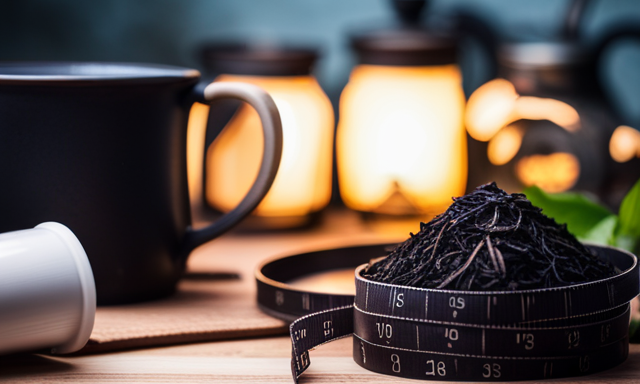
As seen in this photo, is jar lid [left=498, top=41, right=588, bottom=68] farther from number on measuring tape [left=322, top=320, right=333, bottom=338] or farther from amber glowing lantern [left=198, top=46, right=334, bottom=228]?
number on measuring tape [left=322, top=320, right=333, bottom=338]

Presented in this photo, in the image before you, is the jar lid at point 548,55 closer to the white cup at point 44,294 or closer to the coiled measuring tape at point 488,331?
the coiled measuring tape at point 488,331

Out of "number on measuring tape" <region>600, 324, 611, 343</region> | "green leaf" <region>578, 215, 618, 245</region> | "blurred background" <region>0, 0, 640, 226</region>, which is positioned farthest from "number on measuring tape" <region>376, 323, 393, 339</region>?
"blurred background" <region>0, 0, 640, 226</region>

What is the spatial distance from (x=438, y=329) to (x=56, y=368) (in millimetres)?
235

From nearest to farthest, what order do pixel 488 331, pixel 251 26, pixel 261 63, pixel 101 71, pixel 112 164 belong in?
pixel 488 331 → pixel 112 164 → pixel 101 71 → pixel 261 63 → pixel 251 26

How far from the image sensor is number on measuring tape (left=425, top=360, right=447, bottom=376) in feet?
1.46

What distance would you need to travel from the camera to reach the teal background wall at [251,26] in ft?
3.67

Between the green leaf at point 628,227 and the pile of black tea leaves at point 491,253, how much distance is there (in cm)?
13

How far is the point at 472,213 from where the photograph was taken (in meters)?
0.48

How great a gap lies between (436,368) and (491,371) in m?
0.03

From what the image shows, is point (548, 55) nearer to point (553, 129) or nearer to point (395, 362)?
point (553, 129)

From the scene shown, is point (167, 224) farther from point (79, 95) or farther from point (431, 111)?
point (431, 111)

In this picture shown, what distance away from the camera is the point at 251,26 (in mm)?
1143

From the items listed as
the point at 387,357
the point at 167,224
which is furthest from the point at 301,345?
the point at 167,224

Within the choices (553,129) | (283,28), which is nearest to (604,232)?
(553,129)
